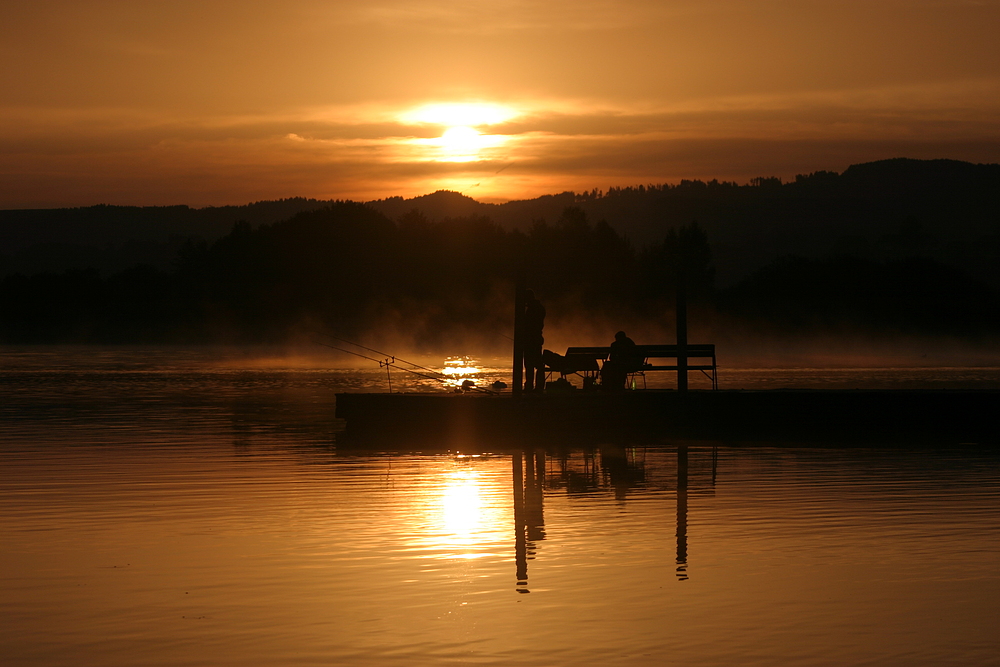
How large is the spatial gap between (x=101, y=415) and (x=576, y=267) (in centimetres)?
9709

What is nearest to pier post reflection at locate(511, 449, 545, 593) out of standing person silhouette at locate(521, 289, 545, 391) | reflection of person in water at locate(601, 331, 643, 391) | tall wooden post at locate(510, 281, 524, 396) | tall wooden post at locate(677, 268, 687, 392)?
tall wooden post at locate(510, 281, 524, 396)

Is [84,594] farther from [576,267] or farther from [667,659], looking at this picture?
[576,267]

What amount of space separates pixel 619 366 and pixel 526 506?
32.8 ft

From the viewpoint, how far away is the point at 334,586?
882 centimetres

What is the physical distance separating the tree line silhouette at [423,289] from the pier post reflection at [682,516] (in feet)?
212

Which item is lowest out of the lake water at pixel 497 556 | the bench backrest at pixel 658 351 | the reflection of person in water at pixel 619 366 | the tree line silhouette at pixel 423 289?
the lake water at pixel 497 556

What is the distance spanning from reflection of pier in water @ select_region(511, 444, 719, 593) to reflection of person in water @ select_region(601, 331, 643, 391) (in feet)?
9.83

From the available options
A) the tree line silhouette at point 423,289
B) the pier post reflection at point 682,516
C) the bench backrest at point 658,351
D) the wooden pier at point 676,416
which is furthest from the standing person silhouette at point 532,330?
the tree line silhouette at point 423,289

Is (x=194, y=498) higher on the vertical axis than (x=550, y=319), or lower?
lower

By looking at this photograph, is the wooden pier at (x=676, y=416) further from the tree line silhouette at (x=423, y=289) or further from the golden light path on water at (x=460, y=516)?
the tree line silhouette at (x=423, y=289)

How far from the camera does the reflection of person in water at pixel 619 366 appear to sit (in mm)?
22469

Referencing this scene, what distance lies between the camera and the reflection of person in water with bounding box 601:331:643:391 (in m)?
22.5

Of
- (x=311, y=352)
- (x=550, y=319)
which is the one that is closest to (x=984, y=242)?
(x=550, y=319)

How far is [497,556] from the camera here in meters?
9.88
